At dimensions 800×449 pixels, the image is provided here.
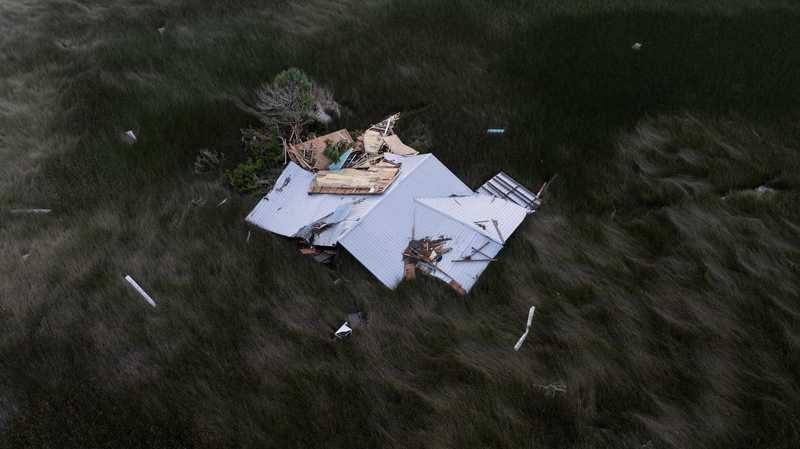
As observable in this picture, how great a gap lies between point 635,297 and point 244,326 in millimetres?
3803

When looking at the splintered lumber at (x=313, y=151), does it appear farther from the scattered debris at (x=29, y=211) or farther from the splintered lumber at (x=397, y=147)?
the scattered debris at (x=29, y=211)

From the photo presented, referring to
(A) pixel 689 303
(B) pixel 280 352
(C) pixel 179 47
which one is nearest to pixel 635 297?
(A) pixel 689 303

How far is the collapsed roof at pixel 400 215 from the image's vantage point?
4820mm

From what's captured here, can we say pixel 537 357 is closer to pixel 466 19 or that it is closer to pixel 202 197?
→ pixel 202 197

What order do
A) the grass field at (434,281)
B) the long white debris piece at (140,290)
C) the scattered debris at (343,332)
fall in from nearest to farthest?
the grass field at (434,281) → the scattered debris at (343,332) → the long white debris piece at (140,290)

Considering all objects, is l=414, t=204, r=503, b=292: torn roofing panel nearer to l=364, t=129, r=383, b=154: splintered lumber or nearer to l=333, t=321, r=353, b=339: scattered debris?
l=333, t=321, r=353, b=339: scattered debris

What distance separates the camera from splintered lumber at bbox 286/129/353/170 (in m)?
6.10

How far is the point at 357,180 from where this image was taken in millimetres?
5461

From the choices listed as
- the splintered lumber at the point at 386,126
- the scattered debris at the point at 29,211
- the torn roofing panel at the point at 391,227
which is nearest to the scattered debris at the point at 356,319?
the torn roofing panel at the point at 391,227

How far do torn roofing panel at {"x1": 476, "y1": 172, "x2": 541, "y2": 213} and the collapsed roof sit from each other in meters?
0.01

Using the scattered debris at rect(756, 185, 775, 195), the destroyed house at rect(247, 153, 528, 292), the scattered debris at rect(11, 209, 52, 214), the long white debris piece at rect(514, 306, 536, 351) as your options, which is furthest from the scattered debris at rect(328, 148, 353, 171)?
the scattered debris at rect(756, 185, 775, 195)

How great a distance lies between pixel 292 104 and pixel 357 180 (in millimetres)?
1906

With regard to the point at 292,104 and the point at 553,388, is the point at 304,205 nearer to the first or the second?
the point at 292,104

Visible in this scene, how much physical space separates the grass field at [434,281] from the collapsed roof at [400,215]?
0.23m
